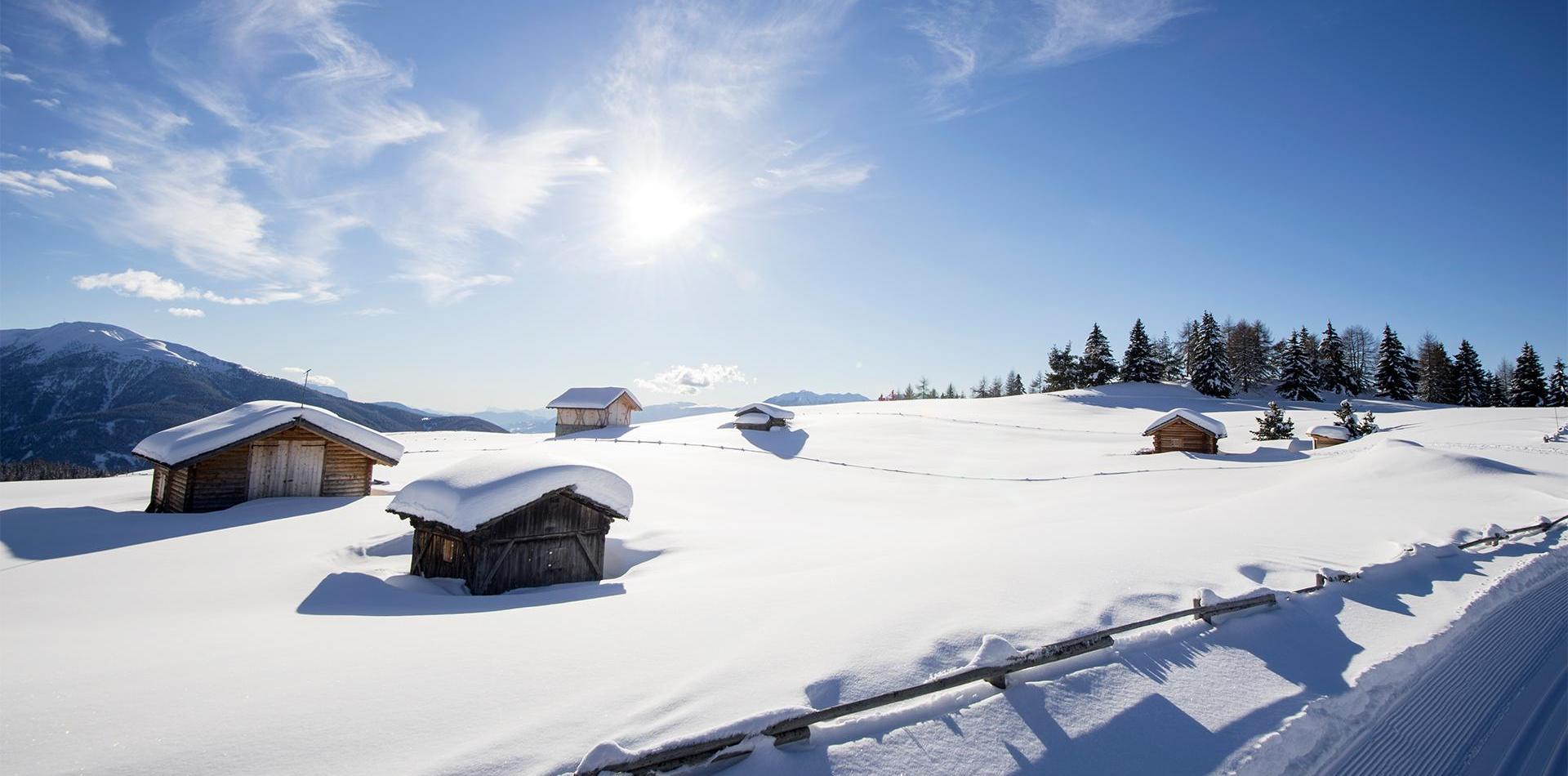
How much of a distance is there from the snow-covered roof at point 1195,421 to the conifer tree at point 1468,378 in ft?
183

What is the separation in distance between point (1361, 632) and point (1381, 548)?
21.6 feet

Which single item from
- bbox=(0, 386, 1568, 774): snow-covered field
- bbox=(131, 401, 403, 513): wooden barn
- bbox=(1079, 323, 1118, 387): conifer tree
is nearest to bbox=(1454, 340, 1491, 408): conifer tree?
bbox=(1079, 323, 1118, 387): conifer tree

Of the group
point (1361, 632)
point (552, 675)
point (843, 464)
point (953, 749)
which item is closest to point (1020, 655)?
point (953, 749)

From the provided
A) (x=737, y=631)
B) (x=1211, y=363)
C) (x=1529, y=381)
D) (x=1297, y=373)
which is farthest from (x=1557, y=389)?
(x=737, y=631)

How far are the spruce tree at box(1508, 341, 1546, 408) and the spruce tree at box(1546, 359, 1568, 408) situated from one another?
1.89 ft

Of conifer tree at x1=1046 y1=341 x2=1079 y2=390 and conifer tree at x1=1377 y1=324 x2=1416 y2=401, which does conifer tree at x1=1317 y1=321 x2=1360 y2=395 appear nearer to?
conifer tree at x1=1377 y1=324 x2=1416 y2=401

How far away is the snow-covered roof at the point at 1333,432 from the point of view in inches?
1657

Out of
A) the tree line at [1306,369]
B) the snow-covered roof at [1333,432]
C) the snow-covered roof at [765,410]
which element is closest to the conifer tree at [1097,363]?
the tree line at [1306,369]

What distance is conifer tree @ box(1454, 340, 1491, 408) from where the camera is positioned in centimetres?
6962

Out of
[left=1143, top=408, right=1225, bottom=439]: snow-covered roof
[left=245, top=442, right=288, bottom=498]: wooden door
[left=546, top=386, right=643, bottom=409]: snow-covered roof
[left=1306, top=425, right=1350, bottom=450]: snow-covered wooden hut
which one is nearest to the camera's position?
[left=245, top=442, right=288, bottom=498]: wooden door

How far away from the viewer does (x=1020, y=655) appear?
657cm

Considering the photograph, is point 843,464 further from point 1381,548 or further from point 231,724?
point 231,724

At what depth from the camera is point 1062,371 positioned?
82688 millimetres

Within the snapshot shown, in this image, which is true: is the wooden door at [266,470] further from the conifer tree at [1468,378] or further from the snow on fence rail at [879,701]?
the conifer tree at [1468,378]
